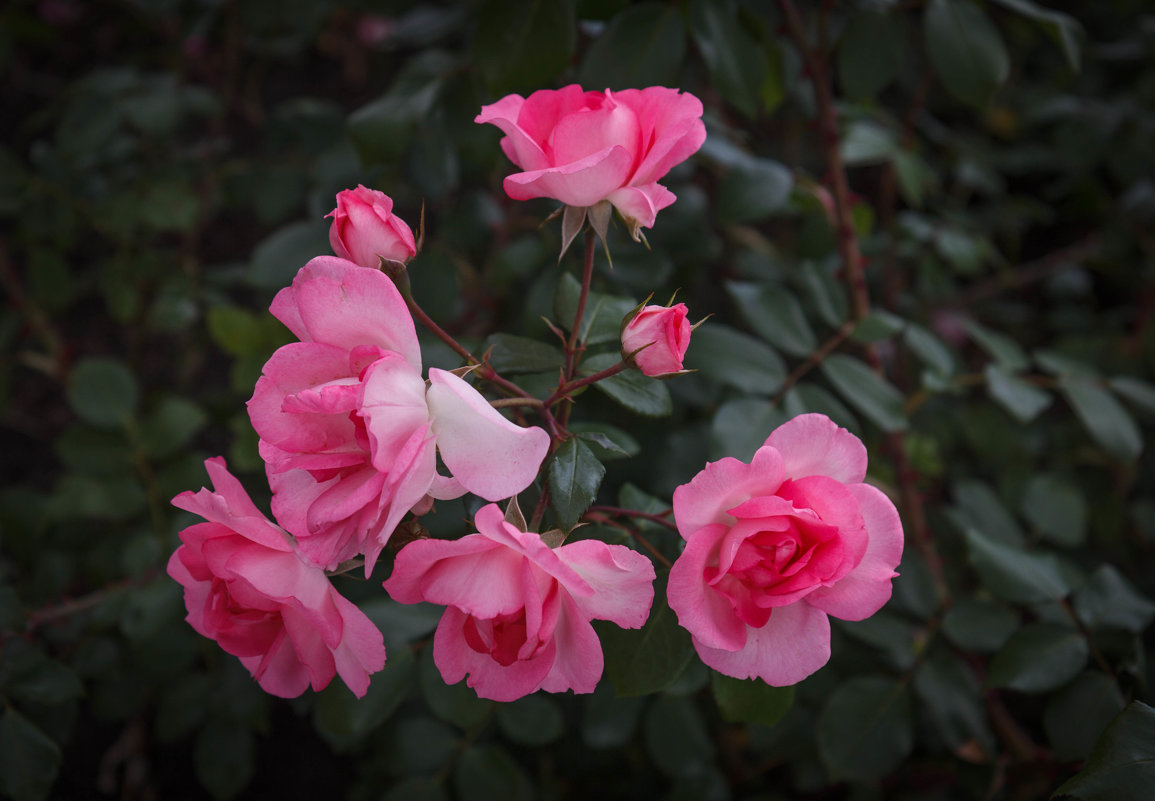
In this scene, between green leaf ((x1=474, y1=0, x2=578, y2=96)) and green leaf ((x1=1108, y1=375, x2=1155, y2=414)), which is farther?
green leaf ((x1=1108, y1=375, x2=1155, y2=414))

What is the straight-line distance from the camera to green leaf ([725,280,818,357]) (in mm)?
809

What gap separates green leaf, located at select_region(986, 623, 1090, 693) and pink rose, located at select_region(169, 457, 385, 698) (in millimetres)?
608

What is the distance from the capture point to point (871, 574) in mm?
436

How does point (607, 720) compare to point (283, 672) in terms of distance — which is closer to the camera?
point (283, 672)

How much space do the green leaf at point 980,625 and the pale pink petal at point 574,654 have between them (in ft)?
1.85

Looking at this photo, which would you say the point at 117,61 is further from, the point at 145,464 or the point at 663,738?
the point at 663,738

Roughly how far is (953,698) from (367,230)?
828 mm

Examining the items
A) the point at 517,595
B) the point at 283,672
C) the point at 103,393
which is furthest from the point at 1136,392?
the point at 103,393

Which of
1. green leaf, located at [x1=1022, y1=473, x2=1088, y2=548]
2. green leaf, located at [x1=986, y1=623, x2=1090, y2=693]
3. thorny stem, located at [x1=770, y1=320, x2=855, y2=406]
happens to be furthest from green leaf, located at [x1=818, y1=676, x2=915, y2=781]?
green leaf, located at [x1=1022, y1=473, x2=1088, y2=548]

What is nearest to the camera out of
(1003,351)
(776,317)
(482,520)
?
(482,520)

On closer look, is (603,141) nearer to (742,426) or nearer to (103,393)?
(742,426)

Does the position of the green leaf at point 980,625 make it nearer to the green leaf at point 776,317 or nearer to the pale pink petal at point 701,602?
the green leaf at point 776,317

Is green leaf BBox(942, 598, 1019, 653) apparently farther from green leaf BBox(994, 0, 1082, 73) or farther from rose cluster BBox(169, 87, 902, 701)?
green leaf BBox(994, 0, 1082, 73)

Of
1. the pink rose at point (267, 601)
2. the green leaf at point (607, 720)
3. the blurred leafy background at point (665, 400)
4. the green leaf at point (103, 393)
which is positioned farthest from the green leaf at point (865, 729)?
the green leaf at point (103, 393)
